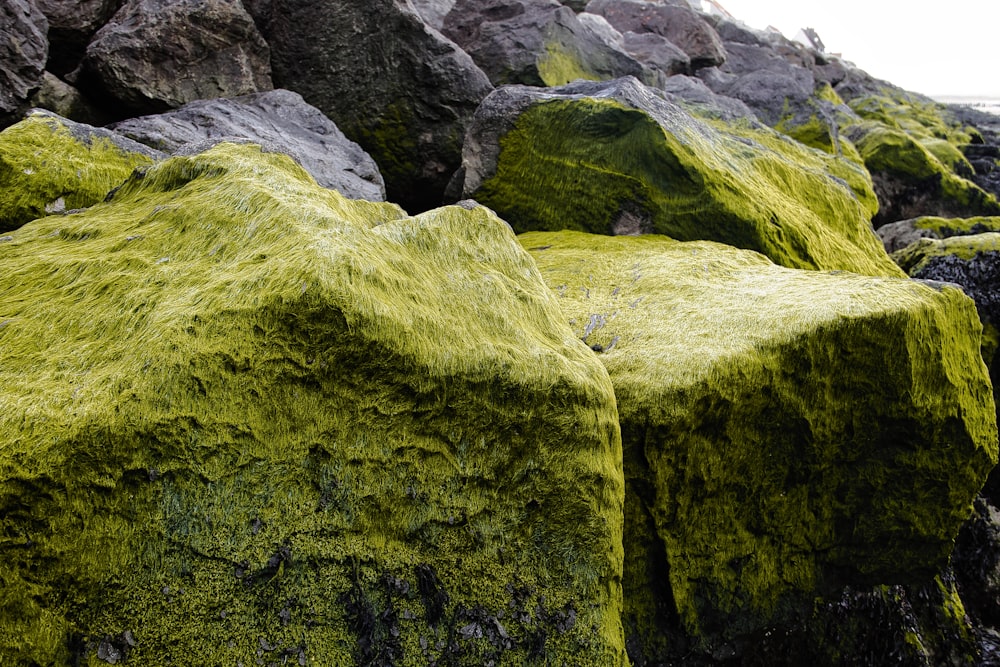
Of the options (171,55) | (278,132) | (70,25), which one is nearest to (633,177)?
(278,132)

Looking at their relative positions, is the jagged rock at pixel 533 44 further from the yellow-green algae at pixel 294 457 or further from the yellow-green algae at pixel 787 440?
the yellow-green algae at pixel 294 457

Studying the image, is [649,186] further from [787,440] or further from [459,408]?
[459,408]

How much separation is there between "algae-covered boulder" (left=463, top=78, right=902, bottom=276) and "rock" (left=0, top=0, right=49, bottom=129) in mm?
7235

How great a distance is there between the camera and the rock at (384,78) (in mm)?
14719

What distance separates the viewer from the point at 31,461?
400 cm

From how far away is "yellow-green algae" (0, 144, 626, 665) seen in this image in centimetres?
416

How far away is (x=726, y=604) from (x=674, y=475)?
1.56 m

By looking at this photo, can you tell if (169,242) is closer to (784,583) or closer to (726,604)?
(726,604)

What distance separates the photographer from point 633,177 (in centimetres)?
1190

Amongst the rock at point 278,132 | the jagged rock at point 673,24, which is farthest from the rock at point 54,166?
the jagged rock at point 673,24

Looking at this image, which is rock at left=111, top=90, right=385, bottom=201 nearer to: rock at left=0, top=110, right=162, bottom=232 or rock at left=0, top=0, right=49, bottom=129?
rock at left=0, top=110, right=162, bottom=232

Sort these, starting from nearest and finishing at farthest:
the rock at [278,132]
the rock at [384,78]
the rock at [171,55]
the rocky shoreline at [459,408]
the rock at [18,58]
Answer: the rocky shoreline at [459,408], the rock at [278,132], the rock at [18,58], the rock at [171,55], the rock at [384,78]

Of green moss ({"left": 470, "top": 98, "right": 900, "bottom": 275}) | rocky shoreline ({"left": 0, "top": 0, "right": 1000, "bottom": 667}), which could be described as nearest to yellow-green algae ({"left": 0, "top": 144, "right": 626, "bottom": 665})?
rocky shoreline ({"left": 0, "top": 0, "right": 1000, "bottom": 667})

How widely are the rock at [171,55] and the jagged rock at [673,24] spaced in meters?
22.4
